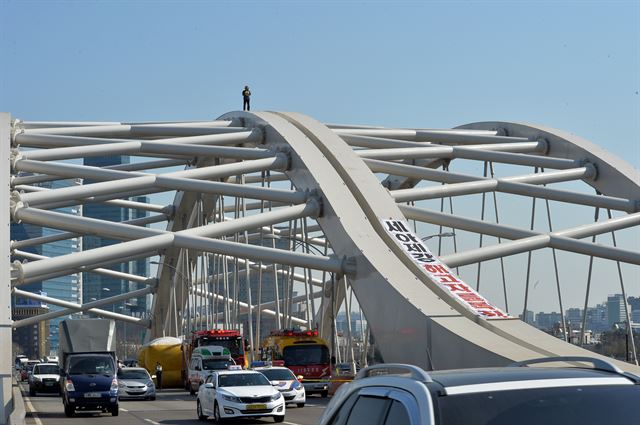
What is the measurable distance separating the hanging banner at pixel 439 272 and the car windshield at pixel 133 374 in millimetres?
12648

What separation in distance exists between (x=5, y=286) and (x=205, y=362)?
673 inches

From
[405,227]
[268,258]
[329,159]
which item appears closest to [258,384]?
[268,258]

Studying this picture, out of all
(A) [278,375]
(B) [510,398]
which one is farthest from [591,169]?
(B) [510,398]

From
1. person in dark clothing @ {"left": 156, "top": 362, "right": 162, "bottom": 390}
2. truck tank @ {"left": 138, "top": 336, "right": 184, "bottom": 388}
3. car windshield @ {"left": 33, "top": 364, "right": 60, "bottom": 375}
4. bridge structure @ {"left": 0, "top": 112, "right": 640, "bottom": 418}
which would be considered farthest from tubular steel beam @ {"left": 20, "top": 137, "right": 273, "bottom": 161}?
truck tank @ {"left": 138, "top": 336, "right": 184, "bottom": 388}

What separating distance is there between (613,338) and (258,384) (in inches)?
1277

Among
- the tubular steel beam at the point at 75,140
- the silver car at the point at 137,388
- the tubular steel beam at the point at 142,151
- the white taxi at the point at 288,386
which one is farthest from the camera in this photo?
the silver car at the point at 137,388

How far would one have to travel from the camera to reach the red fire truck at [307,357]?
4356 cm

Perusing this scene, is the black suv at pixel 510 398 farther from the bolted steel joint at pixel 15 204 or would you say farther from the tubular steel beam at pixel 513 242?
the tubular steel beam at pixel 513 242

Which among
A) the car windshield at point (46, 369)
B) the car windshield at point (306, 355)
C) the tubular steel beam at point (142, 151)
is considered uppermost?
the tubular steel beam at point (142, 151)

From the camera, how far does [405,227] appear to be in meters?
33.0

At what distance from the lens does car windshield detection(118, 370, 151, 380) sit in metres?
41.7

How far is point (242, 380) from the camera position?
28.3 meters

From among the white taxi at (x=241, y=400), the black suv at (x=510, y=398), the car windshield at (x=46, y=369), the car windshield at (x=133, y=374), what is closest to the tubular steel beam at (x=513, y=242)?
the white taxi at (x=241, y=400)

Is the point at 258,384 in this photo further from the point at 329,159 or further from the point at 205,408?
the point at 329,159
